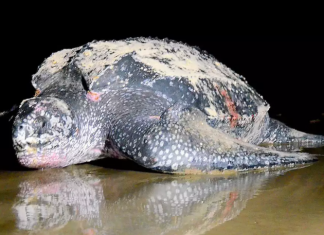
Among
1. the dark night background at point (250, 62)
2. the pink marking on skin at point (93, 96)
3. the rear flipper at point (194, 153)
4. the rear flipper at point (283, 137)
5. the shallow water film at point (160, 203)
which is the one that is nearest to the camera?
the shallow water film at point (160, 203)

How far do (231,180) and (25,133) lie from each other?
3.82 ft

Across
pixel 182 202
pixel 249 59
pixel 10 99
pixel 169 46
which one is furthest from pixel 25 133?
pixel 249 59

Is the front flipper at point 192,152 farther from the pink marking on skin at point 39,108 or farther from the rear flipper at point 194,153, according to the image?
the pink marking on skin at point 39,108

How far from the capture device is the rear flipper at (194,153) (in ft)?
8.83

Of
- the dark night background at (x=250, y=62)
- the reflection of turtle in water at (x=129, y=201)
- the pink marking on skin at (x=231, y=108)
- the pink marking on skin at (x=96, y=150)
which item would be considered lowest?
the reflection of turtle in water at (x=129, y=201)

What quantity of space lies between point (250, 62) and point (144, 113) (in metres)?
6.42

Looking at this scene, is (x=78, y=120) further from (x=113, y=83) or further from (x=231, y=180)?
(x=231, y=180)

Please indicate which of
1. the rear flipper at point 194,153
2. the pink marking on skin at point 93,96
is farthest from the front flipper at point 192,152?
the pink marking on skin at point 93,96

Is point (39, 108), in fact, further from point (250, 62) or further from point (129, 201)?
point (250, 62)

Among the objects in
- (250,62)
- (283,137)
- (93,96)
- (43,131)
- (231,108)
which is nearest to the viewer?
(43,131)

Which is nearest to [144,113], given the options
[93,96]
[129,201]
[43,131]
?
[93,96]

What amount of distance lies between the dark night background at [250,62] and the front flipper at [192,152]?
3.47 ft

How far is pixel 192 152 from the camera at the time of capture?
271 cm

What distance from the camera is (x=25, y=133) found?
2.80 m
